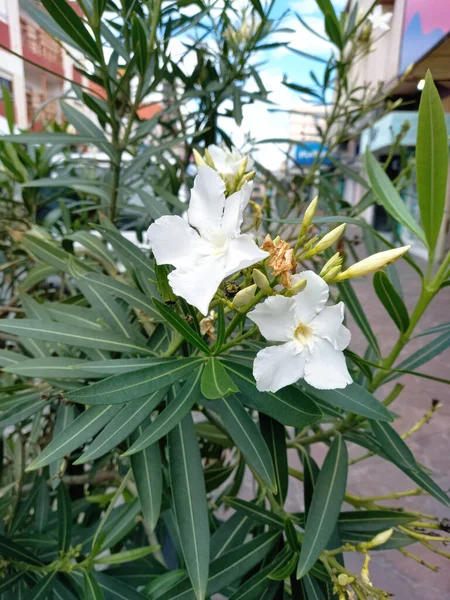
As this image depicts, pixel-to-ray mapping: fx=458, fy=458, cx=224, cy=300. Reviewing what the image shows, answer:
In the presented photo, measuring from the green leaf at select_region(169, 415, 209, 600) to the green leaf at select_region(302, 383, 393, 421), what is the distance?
0.53ft

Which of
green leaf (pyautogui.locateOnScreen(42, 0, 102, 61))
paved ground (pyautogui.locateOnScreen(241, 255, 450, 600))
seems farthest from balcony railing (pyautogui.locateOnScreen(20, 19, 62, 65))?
paved ground (pyautogui.locateOnScreen(241, 255, 450, 600))

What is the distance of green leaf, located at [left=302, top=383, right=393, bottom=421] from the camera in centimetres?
45

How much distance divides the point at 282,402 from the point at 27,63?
0.92 metres

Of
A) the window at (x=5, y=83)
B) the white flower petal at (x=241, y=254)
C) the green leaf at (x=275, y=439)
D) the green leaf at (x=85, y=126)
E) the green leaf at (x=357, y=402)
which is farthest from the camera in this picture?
the window at (x=5, y=83)

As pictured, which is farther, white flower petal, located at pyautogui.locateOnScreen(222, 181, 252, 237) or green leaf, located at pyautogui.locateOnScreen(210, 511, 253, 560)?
green leaf, located at pyautogui.locateOnScreen(210, 511, 253, 560)

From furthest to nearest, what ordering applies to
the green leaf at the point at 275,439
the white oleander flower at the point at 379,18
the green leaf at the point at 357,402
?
1. the white oleander flower at the point at 379,18
2. the green leaf at the point at 275,439
3. the green leaf at the point at 357,402

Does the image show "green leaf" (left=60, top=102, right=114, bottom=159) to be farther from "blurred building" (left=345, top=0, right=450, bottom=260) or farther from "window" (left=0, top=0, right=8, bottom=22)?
"blurred building" (left=345, top=0, right=450, bottom=260)

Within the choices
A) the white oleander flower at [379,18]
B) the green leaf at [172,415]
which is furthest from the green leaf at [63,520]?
the white oleander flower at [379,18]

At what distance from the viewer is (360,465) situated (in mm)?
2104

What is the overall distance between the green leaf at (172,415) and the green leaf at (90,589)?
254 millimetres

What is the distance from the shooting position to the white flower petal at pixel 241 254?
1.14 feet

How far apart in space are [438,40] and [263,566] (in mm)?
823

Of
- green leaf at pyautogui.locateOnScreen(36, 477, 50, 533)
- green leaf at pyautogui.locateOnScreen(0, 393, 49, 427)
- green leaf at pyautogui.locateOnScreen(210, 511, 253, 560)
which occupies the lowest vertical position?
green leaf at pyautogui.locateOnScreen(36, 477, 50, 533)

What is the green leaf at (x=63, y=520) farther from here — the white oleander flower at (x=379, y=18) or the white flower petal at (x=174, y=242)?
the white oleander flower at (x=379, y=18)
